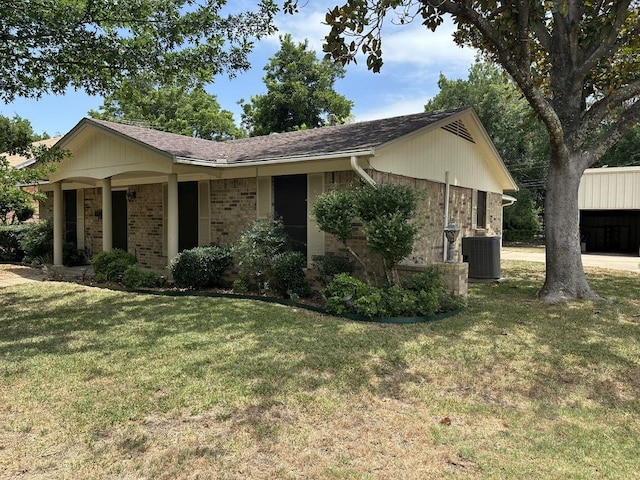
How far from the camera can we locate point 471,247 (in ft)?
37.1

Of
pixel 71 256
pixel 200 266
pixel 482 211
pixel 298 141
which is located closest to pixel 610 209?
pixel 482 211

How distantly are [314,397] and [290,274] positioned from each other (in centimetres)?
442

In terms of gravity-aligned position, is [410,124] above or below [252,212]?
above

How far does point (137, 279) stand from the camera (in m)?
9.43

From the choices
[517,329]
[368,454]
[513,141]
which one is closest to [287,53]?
[513,141]

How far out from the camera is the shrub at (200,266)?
29.5ft

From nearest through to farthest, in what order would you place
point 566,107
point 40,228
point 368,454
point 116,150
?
point 368,454 < point 566,107 < point 116,150 < point 40,228

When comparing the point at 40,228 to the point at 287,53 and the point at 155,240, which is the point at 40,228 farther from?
the point at 287,53

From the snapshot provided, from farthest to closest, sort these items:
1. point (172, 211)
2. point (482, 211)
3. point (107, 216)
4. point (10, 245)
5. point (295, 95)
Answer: point (295, 95) → point (10, 245) → point (482, 211) → point (107, 216) → point (172, 211)

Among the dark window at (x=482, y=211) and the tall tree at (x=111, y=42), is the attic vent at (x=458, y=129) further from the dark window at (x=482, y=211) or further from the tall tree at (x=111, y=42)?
the tall tree at (x=111, y=42)

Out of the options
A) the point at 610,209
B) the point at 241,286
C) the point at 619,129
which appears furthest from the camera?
the point at 610,209

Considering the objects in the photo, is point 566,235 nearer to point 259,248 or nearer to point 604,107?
point 604,107

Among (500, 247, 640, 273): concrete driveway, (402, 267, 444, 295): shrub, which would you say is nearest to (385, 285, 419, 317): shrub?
(402, 267, 444, 295): shrub

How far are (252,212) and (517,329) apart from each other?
18.3ft
